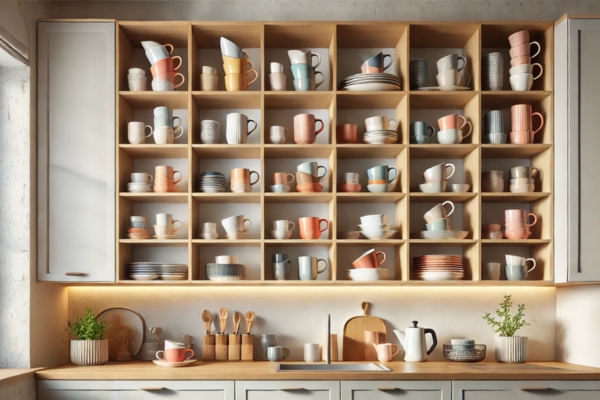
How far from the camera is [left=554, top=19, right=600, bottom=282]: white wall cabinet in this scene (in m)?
3.34

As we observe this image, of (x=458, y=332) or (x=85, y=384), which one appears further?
(x=458, y=332)

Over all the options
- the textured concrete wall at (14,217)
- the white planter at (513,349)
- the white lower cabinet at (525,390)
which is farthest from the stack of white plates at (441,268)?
the textured concrete wall at (14,217)

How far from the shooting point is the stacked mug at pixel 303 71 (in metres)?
3.56

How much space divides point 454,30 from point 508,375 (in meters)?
1.87

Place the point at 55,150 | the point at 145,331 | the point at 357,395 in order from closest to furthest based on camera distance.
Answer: the point at 357,395 → the point at 55,150 → the point at 145,331

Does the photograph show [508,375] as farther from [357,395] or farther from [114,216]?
[114,216]

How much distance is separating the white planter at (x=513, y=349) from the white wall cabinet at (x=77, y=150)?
2184 mm

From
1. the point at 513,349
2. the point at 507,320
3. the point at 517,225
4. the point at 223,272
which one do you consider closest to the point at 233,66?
the point at 223,272

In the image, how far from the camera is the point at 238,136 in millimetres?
3559

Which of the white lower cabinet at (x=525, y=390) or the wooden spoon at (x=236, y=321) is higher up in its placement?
the wooden spoon at (x=236, y=321)

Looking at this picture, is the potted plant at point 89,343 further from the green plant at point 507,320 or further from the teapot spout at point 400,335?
the green plant at point 507,320

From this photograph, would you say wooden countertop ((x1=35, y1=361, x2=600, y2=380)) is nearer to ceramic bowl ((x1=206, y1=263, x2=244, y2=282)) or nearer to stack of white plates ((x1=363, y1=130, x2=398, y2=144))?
ceramic bowl ((x1=206, y1=263, x2=244, y2=282))

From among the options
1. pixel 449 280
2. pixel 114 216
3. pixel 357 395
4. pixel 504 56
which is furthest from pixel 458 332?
pixel 114 216

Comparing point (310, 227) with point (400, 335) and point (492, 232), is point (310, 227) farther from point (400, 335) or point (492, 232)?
point (492, 232)
